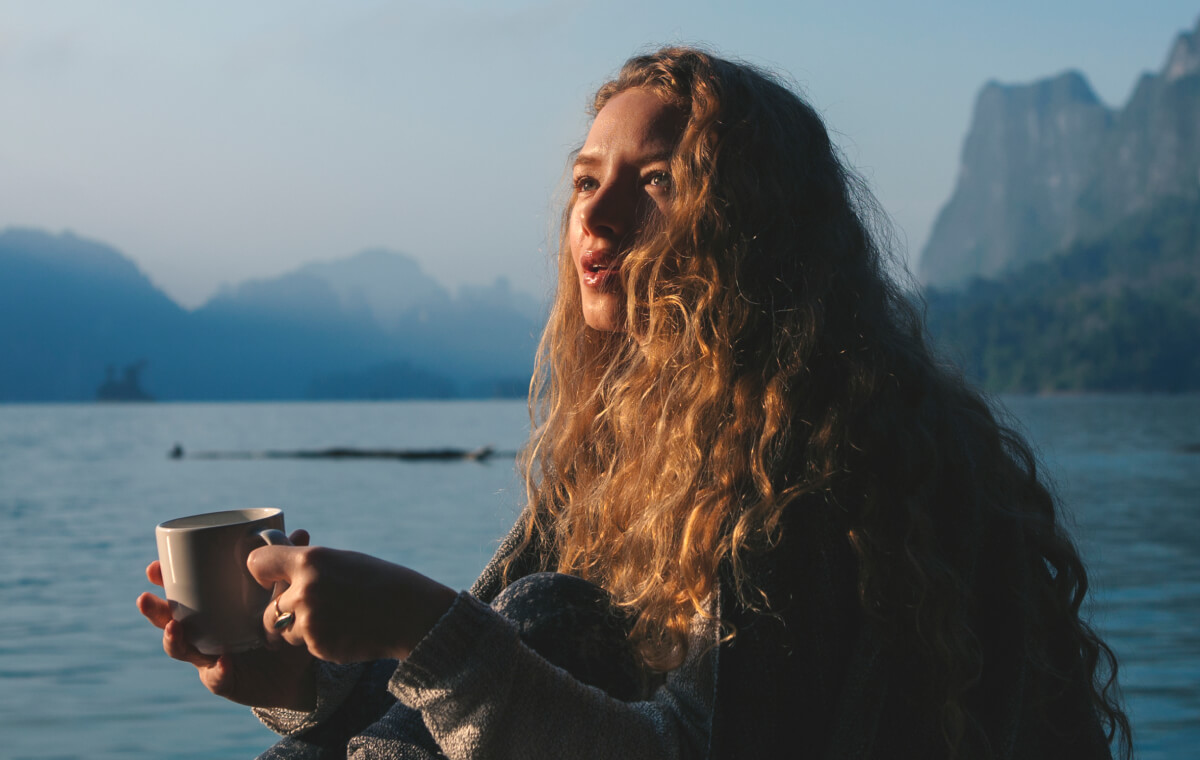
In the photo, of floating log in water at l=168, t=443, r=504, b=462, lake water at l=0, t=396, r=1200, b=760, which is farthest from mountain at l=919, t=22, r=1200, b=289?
lake water at l=0, t=396, r=1200, b=760

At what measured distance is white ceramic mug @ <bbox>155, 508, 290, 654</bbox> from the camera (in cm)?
133

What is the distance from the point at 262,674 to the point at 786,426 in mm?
907

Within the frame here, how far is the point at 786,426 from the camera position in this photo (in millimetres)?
1278

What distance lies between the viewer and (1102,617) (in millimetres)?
7648

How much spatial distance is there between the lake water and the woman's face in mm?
561

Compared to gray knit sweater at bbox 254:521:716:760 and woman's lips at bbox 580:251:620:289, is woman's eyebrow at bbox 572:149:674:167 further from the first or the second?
gray knit sweater at bbox 254:521:716:760

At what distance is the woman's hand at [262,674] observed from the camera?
149 centimetres

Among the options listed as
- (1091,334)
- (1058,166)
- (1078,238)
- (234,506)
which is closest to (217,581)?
(234,506)

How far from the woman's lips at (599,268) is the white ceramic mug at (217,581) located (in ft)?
1.98

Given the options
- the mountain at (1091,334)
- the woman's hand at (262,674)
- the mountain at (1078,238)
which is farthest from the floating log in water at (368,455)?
the mountain at (1091,334)

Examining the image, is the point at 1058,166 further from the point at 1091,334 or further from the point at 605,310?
the point at 605,310

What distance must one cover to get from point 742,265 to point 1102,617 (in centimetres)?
740

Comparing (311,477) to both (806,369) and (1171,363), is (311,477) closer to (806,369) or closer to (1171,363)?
(806,369)

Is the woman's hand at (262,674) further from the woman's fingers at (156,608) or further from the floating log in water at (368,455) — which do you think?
the floating log in water at (368,455)
